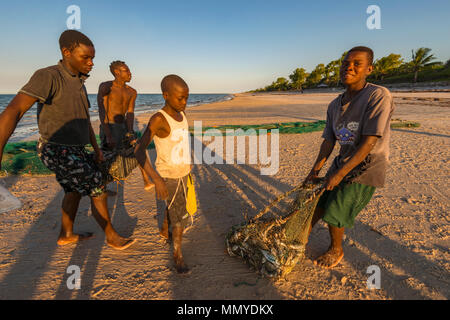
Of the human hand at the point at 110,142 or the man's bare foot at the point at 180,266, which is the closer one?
the man's bare foot at the point at 180,266

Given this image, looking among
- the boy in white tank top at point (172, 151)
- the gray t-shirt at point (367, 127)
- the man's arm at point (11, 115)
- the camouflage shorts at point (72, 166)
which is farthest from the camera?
the camouflage shorts at point (72, 166)

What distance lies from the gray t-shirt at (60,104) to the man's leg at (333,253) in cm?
318

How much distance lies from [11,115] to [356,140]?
328 centimetres

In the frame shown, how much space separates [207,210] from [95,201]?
70.5 inches

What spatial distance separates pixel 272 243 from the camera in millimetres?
2408

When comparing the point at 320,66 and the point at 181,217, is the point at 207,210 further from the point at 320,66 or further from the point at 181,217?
the point at 320,66

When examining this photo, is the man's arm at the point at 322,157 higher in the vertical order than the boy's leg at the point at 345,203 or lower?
higher

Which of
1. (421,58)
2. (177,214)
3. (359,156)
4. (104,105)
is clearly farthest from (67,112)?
(421,58)

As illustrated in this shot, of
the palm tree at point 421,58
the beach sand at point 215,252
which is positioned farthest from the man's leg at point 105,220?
the palm tree at point 421,58

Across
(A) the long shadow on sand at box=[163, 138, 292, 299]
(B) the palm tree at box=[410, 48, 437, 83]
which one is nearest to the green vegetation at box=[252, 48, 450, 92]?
(B) the palm tree at box=[410, 48, 437, 83]

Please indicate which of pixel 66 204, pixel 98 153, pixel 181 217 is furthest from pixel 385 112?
pixel 66 204

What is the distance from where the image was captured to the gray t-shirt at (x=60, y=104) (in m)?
2.12

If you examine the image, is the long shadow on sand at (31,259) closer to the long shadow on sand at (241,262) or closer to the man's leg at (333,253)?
the long shadow on sand at (241,262)

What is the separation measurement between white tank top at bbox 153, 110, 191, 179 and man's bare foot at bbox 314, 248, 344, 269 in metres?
1.92
